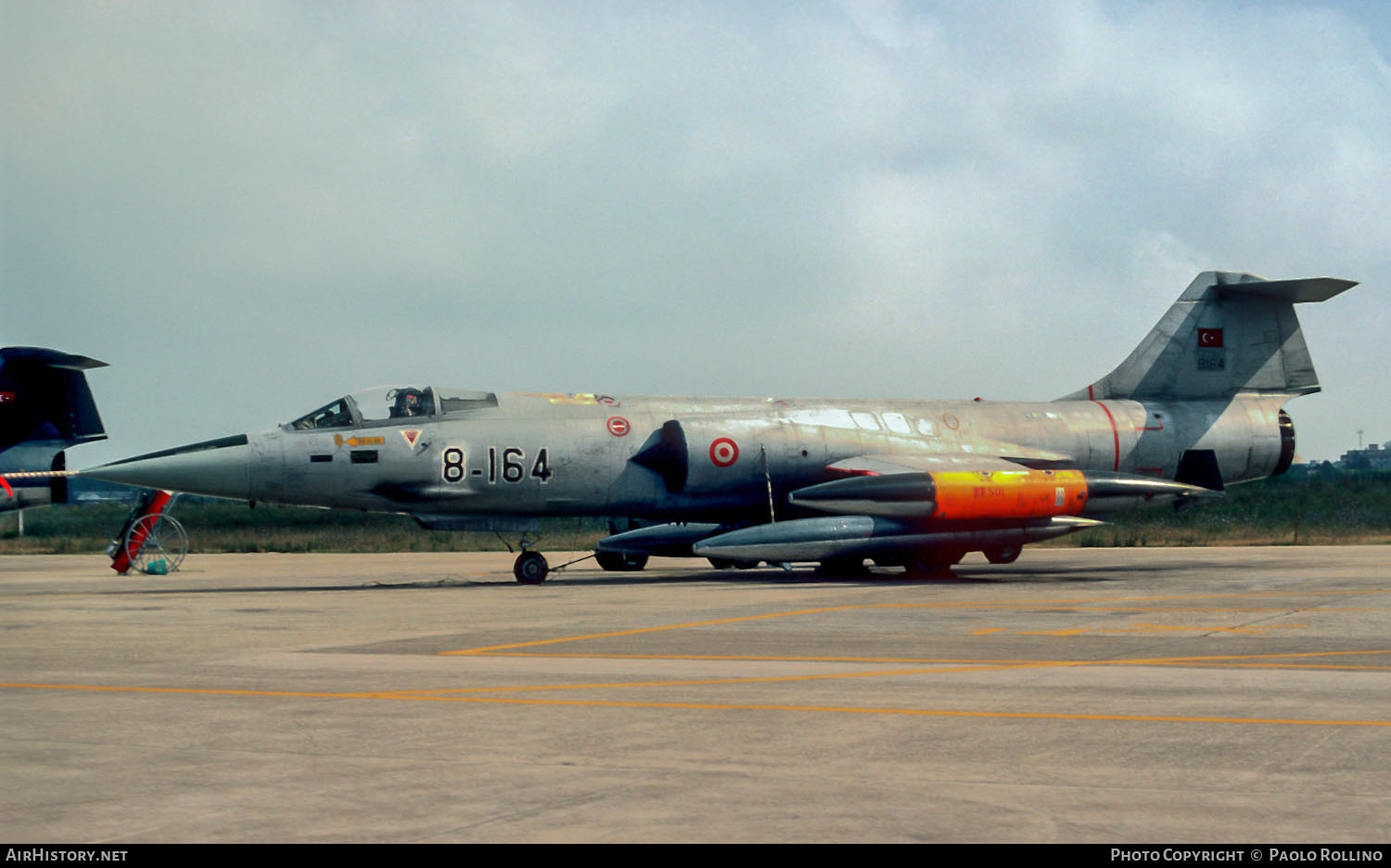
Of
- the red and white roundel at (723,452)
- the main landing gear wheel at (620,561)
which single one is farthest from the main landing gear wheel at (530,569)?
the main landing gear wheel at (620,561)

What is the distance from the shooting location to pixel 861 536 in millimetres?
21438

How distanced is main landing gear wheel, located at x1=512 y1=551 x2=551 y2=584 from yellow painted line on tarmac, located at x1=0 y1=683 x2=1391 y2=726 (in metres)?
12.3

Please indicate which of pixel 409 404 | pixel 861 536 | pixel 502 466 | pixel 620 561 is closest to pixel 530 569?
pixel 502 466

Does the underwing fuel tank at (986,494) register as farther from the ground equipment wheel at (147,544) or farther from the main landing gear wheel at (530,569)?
the ground equipment wheel at (147,544)

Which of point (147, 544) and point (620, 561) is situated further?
point (147, 544)

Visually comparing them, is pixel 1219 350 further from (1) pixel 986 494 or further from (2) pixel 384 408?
(2) pixel 384 408

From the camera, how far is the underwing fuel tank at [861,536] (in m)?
20.5

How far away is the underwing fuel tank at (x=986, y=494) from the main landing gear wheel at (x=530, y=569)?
440 centimetres

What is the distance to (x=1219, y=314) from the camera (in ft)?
91.2

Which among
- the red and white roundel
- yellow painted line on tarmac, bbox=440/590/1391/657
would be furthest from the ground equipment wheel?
yellow painted line on tarmac, bbox=440/590/1391/657

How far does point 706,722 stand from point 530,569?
14437mm

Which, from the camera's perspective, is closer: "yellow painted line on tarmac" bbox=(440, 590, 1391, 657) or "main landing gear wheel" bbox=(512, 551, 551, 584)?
"yellow painted line on tarmac" bbox=(440, 590, 1391, 657)

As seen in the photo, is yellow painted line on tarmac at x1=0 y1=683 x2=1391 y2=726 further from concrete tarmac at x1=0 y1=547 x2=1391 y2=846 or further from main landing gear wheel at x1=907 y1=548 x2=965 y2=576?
main landing gear wheel at x1=907 y1=548 x2=965 y2=576

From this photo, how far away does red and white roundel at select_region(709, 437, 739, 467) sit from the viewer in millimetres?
22859
